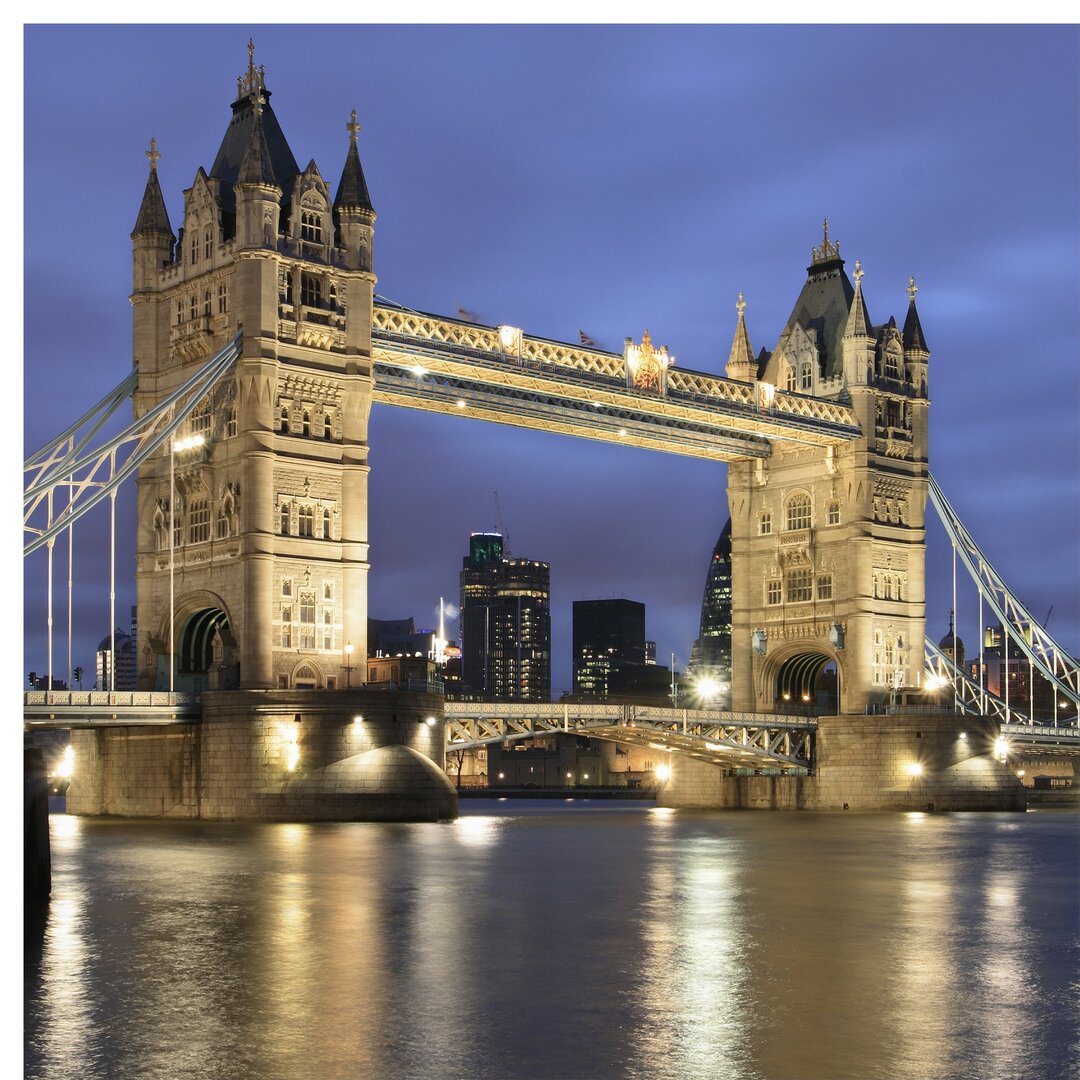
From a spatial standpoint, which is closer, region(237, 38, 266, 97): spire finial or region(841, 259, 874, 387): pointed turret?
region(237, 38, 266, 97): spire finial

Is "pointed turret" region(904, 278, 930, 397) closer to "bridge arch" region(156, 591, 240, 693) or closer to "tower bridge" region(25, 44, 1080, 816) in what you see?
"tower bridge" region(25, 44, 1080, 816)

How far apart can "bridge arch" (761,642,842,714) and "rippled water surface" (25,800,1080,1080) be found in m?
58.4

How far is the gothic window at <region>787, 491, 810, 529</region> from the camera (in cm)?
10381

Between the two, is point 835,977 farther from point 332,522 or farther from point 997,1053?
point 332,522

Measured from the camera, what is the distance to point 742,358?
4178 inches

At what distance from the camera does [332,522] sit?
249 feet

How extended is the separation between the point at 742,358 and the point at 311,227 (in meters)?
37.6

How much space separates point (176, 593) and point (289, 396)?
1053cm

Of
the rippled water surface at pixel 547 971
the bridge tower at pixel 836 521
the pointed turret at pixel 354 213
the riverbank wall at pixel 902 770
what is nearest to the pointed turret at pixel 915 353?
the bridge tower at pixel 836 521

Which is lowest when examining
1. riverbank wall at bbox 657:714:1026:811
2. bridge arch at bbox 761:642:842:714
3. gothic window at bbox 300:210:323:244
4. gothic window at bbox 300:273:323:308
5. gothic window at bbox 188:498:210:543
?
riverbank wall at bbox 657:714:1026:811

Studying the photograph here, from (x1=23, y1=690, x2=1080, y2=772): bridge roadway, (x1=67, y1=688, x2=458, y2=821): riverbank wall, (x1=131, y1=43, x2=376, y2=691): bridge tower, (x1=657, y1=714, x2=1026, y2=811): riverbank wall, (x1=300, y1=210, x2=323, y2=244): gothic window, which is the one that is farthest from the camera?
(x1=657, y1=714, x2=1026, y2=811): riverbank wall

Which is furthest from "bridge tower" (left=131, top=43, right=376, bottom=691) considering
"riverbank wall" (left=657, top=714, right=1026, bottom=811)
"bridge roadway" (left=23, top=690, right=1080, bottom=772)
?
"riverbank wall" (left=657, top=714, right=1026, bottom=811)

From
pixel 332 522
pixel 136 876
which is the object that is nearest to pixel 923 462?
pixel 332 522

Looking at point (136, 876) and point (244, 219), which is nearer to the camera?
point (136, 876)
